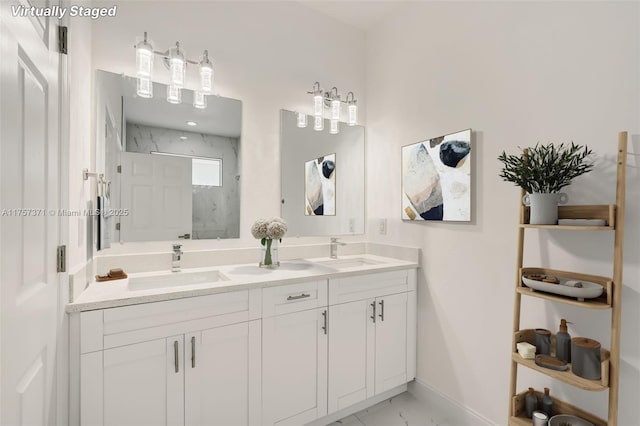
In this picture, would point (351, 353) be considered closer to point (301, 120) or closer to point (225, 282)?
point (225, 282)

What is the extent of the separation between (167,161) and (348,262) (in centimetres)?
145

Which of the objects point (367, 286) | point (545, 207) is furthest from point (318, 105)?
point (545, 207)

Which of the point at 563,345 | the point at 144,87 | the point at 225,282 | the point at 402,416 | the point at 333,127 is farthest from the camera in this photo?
the point at 333,127

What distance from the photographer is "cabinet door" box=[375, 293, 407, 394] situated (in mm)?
2104

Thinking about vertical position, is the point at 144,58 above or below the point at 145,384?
above

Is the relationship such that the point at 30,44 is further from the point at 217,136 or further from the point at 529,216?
the point at 529,216

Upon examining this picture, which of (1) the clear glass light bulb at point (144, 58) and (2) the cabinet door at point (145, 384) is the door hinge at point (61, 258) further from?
(1) the clear glass light bulb at point (144, 58)

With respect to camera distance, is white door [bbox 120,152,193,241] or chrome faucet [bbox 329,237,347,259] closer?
white door [bbox 120,152,193,241]

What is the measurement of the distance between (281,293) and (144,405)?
2.51 feet

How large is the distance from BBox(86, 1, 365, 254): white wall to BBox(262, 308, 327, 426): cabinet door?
0.72 m

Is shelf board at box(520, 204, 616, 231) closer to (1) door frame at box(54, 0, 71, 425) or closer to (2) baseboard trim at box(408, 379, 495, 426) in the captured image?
(2) baseboard trim at box(408, 379, 495, 426)

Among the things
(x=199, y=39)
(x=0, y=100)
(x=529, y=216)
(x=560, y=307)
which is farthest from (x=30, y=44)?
(x=560, y=307)

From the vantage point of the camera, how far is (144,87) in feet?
5.77

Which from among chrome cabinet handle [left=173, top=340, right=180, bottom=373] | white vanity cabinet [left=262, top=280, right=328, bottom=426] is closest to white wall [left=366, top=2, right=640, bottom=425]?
white vanity cabinet [left=262, top=280, right=328, bottom=426]
